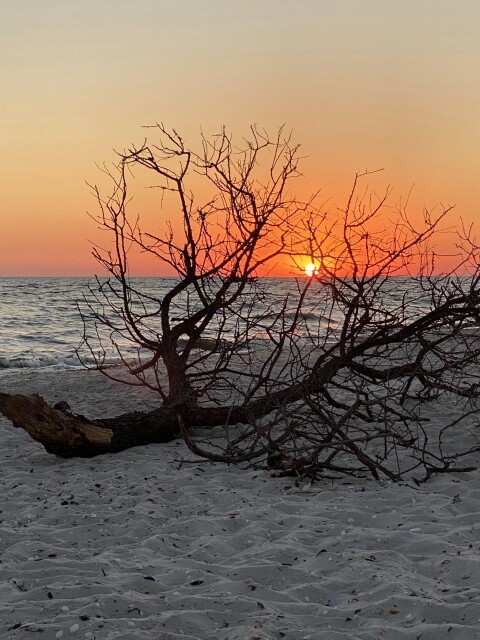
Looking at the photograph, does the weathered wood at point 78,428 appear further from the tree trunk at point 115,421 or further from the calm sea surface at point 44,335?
the calm sea surface at point 44,335

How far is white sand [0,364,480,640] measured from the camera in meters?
2.85

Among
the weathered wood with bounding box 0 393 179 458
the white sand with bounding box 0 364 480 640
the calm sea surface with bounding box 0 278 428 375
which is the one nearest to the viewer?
the white sand with bounding box 0 364 480 640

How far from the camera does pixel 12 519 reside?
4.39m

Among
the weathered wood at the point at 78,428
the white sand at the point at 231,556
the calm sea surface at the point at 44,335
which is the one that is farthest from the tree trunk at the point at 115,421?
the calm sea surface at the point at 44,335

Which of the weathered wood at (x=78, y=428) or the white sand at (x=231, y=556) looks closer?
the white sand at (x=231, y=556)

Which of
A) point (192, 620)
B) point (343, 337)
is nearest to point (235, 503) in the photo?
point (192, 620)

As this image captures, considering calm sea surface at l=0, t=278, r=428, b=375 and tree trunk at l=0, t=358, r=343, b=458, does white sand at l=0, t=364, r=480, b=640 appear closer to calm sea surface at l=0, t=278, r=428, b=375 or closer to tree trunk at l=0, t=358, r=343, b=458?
tree trunk at l=0, t=358, r=343, b=458

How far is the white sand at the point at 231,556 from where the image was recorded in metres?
2.85

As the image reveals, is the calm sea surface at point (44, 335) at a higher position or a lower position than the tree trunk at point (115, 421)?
lower

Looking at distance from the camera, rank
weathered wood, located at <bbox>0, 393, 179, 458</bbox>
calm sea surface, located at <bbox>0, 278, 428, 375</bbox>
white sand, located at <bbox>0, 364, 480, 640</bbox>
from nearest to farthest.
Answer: white sand, located at <bbox>0, 364, 480, 640</bbox>, weathered wood, located at <bbox>0, 393, 179, 458</bbox>, calm sea surface, located at <bbox>0, 278, 428, 375</bbox>

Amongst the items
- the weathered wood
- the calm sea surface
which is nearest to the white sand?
the weathered wood

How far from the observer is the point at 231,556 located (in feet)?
12.0

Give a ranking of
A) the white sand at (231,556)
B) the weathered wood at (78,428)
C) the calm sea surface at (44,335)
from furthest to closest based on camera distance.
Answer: the calm sea surface at (44,335) < the weathered wood at (78,428) < the white sand at (231,556)

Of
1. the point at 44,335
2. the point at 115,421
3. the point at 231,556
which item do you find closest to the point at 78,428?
the point at 115,421
